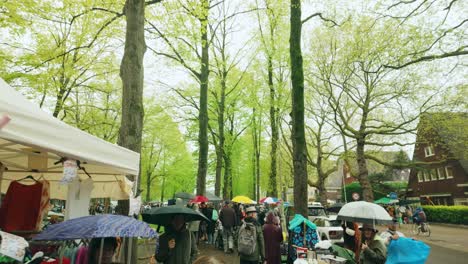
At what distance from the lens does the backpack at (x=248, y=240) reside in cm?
688

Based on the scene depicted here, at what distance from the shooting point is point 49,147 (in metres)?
2.87

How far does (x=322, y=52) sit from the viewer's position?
2403 centimetres

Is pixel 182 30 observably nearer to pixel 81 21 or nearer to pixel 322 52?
pixel 81 21

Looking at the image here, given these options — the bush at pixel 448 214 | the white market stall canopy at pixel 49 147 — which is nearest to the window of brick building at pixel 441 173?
the bush at pixel 448 214

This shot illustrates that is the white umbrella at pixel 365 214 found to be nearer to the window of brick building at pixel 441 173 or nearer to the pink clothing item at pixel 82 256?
the pink clothing item at pixel 82 256

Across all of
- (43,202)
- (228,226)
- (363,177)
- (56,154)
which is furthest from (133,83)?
(363,177)

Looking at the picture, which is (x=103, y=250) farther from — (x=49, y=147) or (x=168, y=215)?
(x=49, y=147)

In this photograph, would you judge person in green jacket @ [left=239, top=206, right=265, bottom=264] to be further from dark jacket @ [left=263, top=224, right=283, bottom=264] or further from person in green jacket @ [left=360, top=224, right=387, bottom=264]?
person in green jacket @ [left=360, top=224, right=387, bottom=264]

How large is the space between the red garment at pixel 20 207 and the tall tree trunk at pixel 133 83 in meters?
1.86

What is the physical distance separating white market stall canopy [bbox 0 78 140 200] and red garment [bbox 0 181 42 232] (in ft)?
2.08

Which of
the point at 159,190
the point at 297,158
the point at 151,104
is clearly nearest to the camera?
the point at 297,158

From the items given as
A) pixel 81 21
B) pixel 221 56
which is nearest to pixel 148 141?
pixel 221 56

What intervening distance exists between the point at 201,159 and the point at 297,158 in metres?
7.75

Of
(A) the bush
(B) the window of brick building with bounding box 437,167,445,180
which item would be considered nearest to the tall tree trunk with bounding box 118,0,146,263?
(A) the bush
